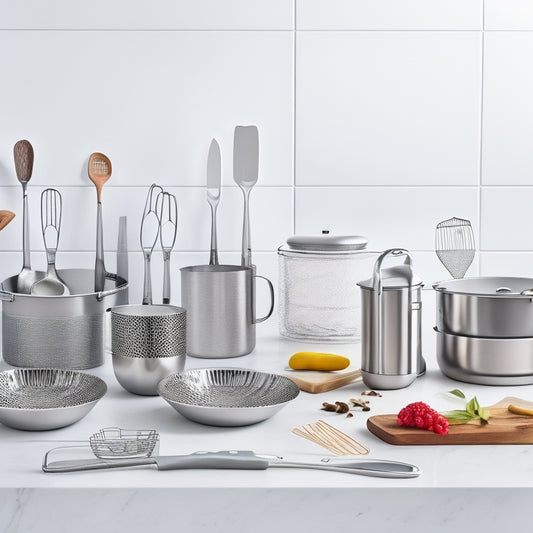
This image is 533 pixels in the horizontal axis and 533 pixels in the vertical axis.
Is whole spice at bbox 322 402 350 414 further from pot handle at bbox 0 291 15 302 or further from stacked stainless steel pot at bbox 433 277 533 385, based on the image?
pot handle at bbox 0 291 15 302

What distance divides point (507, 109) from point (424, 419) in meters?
0.95

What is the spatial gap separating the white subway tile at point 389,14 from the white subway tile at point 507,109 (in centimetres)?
7

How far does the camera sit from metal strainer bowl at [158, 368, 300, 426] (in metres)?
0.94

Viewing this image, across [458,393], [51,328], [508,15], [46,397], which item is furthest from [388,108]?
[46,397]

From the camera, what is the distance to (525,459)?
2.82 feet

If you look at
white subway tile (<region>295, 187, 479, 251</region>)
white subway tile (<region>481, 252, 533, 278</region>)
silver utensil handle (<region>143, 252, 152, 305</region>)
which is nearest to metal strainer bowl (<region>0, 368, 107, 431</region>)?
silver utensil handle (<region>143, 252, 152, 305</region>)

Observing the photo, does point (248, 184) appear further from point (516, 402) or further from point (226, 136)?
point (516, 402)

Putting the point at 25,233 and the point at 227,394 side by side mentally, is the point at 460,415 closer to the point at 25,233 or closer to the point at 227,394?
the point at 227,394

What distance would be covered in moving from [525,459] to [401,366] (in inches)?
11.2

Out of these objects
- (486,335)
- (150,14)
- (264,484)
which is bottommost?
(264,484)

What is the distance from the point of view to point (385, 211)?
1.65 meters

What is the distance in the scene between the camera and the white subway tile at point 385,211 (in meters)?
1.64

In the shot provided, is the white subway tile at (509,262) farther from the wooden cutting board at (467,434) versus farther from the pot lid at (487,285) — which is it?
the wooden cutting board at (467,434)
